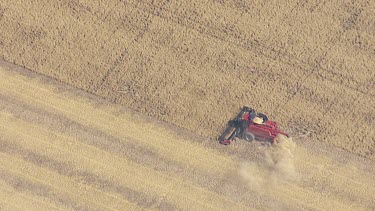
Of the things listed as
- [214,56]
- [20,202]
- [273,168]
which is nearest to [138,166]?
[20,202]

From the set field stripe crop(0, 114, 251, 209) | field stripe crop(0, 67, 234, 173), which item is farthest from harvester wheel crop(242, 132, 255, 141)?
field stripe crop(0, 114, 251, 209)

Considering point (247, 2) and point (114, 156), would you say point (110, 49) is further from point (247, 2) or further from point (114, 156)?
point (247, 2)

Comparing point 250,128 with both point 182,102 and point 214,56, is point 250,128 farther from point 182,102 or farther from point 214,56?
point 214,56

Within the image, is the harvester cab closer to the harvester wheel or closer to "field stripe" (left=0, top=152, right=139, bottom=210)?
the harvester wheel

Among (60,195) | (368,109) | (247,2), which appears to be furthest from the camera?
(247,2)

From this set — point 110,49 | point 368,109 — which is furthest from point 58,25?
point 368,109

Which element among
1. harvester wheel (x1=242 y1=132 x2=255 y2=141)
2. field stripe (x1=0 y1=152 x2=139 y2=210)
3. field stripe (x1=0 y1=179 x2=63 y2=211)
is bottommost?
field stripe (x1=0 y1=179 x2=63 y2=211)

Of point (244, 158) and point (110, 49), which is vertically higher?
point (110, 49)
